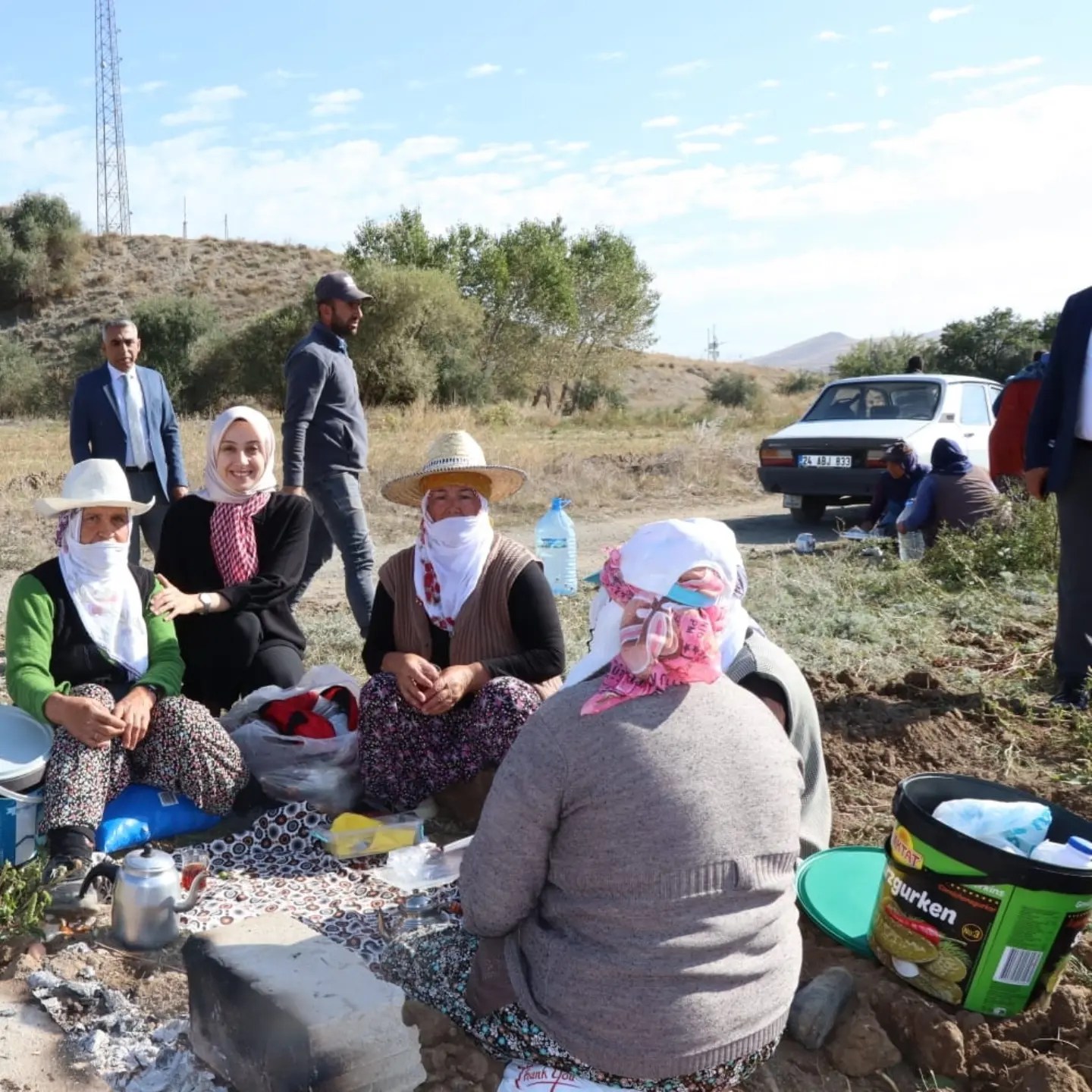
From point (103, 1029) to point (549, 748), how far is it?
1411 millimetres

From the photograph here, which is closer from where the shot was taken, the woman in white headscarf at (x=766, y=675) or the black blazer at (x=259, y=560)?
the woman in white headscarf at (x=766, y=675)

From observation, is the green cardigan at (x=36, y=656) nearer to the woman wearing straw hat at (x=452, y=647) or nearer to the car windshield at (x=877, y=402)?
the woman wearing straw hat at (x=452, y=647)

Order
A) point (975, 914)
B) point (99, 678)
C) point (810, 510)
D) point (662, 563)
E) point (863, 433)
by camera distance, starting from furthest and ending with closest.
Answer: point (810, 510) < point (863, 433) < point (99, 678) < point (975, 914) < point (662, 563)

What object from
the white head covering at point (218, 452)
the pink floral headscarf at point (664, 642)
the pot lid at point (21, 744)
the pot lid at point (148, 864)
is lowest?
the pot lid at point (148, 864)

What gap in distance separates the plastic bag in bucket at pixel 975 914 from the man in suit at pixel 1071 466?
216 centimetres

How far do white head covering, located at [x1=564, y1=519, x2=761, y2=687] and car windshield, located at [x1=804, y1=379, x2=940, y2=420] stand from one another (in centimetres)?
881

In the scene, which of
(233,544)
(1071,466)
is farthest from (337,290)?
(1071,466)

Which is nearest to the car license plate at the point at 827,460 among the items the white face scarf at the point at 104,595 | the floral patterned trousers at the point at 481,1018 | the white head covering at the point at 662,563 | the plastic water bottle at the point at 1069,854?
the white face scarf at the point at 104,595

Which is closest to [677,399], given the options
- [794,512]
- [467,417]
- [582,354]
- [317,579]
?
[582,354]

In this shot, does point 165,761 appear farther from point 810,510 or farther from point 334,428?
point 810,510

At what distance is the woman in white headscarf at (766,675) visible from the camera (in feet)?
7.11

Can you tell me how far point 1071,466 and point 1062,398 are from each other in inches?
12.3

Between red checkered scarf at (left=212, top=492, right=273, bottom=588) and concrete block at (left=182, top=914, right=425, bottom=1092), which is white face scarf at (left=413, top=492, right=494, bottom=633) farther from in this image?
concrete block at (left=182, top=914, right=425, bottom=1092)

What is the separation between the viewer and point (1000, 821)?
104 inches
